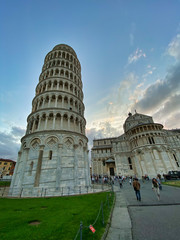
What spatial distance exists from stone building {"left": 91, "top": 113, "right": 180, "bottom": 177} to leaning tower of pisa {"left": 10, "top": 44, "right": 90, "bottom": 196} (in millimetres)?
24229

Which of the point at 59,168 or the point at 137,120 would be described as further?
the point at 137,120

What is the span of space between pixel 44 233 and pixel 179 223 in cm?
602

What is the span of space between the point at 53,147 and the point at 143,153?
100.0 ft

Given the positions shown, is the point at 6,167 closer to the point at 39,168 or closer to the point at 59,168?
the point at 39,168

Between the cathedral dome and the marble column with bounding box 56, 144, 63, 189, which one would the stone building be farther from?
the marble column with bounding box 56, 144, 63, 189

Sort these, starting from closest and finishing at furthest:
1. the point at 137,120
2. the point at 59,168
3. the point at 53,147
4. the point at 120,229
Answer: the point at 120,229
the point at 59,168
the point at 53,147
the point at 137,120

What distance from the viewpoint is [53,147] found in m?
17.5

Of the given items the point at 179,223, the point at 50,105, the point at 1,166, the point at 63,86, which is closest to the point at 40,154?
the point at 50,105

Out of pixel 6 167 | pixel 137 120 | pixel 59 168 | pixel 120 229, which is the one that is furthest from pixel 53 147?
pixel 6 167

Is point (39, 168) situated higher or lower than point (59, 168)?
higher

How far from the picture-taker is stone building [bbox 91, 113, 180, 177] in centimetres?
3366

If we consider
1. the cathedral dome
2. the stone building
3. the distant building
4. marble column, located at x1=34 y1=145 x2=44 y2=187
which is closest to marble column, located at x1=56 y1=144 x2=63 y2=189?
marble column, located at x1=34 y1=145 x2=44 y2=187

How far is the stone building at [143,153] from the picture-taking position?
33.7 meters

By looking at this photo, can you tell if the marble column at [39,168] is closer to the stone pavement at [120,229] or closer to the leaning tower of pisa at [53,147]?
the leaning tower of pisa at [53,147]
